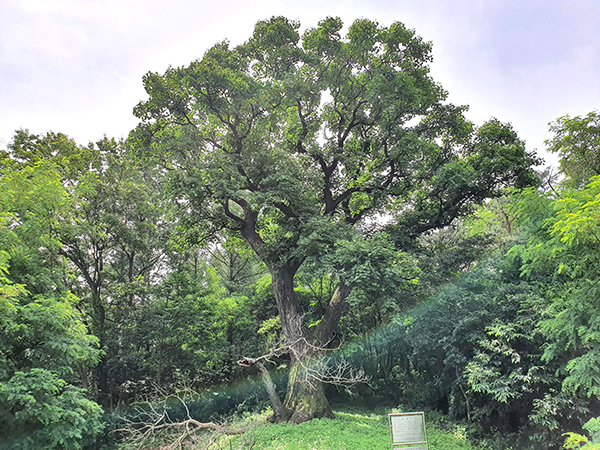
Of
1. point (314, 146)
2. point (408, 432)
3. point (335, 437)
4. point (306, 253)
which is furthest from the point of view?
point (314, 146)

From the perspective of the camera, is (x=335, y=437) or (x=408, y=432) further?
(x=335, y=437)

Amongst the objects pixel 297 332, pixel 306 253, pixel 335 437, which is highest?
pixel 306 253

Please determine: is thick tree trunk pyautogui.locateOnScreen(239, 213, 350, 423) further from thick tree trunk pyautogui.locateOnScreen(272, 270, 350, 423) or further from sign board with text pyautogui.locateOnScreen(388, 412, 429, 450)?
sign board with text pyautogui.locateOnScreen(388, 412, 429, 450)

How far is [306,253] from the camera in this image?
8297mm

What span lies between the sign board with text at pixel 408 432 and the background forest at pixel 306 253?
1.68 metres

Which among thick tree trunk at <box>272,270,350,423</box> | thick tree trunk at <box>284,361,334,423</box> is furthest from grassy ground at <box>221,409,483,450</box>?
thick tree trunk at <box>272,270,350,423</box>

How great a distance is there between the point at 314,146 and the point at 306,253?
325 centimetres

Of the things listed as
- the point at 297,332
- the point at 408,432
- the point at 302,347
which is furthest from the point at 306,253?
the point at 408,432

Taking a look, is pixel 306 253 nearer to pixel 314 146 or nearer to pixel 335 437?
pixel 314 146

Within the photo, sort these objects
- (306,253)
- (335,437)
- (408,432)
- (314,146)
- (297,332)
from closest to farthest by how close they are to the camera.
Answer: (408,432)
(335,437)
(306,253)
(297,332)
(314,146)

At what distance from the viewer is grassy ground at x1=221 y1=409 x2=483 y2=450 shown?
21.6ft

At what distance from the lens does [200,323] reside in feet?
35.2

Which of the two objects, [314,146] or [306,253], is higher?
[314,146]

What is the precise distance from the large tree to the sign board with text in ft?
8.88
